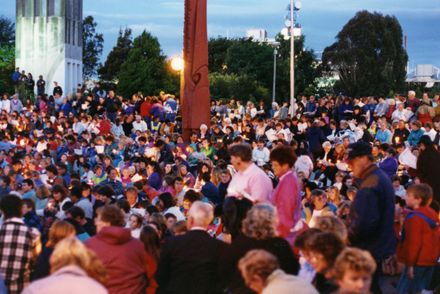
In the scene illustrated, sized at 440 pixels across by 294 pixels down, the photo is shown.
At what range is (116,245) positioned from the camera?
8.00m

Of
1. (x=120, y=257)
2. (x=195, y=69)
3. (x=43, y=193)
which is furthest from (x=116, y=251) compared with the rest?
(x=195, y=69)

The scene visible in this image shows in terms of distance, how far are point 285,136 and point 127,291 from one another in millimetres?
16931

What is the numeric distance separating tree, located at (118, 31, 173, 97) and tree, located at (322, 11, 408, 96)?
15.8 meters

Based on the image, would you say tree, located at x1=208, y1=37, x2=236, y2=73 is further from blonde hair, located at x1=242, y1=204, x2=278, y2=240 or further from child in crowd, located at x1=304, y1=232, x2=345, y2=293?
child in crowd, located at x1=304, y1=232, x2=345, y2=293

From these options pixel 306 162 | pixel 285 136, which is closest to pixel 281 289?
pixel 306 162

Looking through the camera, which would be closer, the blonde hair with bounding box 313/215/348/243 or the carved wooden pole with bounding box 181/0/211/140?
the blonde hair with bounding box 313/215/348/243

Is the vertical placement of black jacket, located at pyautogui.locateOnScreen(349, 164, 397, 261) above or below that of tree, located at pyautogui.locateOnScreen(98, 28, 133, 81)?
below

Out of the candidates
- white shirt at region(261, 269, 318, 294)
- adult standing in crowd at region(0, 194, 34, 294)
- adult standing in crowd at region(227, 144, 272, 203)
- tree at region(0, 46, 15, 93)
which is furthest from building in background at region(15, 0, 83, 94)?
white shirt at region(261, 269, 318, 294)

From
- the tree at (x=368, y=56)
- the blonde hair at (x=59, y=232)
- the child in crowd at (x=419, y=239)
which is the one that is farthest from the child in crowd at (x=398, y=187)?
the tree at (x=368, y=56)

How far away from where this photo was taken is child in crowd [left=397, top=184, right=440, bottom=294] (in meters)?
9.88

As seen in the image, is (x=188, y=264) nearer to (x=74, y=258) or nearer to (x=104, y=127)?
(x=74, y=258)

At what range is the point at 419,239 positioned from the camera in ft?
33.3

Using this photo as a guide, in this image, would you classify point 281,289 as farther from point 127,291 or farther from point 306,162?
point 306,162

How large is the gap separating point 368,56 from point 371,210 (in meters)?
68.0
